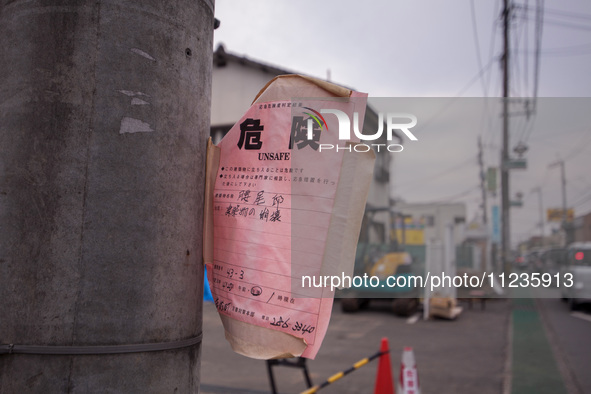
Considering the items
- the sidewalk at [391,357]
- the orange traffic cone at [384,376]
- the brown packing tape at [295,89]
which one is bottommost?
the sidewalk at [391,357]

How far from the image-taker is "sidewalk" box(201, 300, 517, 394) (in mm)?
6012

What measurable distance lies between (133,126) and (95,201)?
0.22 metres

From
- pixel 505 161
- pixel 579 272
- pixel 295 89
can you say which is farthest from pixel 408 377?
pixel 505 161

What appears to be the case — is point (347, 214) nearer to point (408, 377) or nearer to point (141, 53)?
point (141, 53)

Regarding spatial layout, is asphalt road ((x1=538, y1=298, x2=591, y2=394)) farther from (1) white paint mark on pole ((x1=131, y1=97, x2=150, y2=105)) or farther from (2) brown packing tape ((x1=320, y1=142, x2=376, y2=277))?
(1) white paint mark on pole ((x1=131, y1=97, x2=150, y2=105))

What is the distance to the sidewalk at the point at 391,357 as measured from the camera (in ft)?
19.7

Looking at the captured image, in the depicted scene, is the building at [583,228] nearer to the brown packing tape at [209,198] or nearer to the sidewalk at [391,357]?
the sidewalk at [391,357]

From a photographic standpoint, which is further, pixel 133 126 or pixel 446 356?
pixel 446 356

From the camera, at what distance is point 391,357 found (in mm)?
7805

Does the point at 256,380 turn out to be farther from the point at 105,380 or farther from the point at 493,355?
the point at 105,380

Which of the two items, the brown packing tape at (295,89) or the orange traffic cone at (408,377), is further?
the orange traffic cone at (408,377)

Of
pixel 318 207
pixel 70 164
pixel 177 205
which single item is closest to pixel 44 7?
pixel 70 164

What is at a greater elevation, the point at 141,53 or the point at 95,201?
the point at 141,53

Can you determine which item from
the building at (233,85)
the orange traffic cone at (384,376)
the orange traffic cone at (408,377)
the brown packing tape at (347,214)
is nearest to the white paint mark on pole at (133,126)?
the brown packing tape at (347,214)
